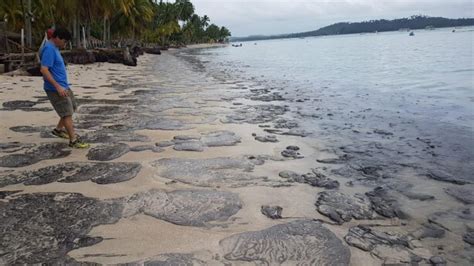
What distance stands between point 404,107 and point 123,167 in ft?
26.7

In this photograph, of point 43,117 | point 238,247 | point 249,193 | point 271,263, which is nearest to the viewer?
point 271,263

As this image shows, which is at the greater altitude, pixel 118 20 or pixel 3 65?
pixel 118 20

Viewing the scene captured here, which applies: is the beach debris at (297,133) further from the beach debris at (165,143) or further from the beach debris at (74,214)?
the beach debris at (74,214)

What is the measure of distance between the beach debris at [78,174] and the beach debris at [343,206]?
2099 mm

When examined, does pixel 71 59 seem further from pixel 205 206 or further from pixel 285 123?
pixel 205 206

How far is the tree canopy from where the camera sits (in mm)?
25986

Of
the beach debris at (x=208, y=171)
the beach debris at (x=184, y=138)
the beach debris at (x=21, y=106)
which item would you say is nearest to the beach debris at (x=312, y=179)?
the beach debris at (x=208, y=171)

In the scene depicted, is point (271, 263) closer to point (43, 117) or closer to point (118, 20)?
point (43, 117)

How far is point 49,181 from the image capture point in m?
4.13

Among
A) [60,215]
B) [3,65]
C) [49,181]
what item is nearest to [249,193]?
[60,215]

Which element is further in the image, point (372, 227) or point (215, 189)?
point (215, 189)

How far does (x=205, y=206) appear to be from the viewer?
3.63 metres

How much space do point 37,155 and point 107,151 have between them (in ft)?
2.81

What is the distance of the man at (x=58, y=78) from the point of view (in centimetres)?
520
